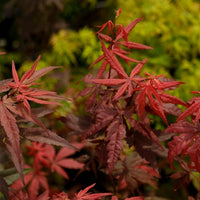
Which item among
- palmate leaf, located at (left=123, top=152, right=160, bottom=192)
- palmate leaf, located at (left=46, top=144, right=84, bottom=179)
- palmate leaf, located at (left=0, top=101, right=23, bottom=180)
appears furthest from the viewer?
palmate leaf, located at (left=46, top=144, right=84, bottom=179)

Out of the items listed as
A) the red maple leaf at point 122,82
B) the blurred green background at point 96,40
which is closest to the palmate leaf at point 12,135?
the red maple leaf at point 122,82

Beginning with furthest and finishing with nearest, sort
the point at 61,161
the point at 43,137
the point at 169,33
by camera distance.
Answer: the point at 169,33, the point at 61,161, the point at 43,137

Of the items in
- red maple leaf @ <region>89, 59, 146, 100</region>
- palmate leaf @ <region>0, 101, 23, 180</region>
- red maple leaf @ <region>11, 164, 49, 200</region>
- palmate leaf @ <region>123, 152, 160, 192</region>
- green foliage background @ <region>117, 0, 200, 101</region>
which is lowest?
red maple leaf @ <region>11, 164, 49, 200</region>

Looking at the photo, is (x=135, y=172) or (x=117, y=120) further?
(x=135, y=172)

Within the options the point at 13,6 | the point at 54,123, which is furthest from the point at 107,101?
the point at 13,6

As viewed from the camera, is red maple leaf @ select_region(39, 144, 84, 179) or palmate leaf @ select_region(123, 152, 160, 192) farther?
red maple leaf @ select_region(39, 144, 84, 179)

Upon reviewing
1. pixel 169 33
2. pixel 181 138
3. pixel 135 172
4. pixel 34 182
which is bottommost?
pixel 34 182

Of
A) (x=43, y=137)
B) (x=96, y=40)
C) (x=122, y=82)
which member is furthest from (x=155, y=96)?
(x=96, y=40)

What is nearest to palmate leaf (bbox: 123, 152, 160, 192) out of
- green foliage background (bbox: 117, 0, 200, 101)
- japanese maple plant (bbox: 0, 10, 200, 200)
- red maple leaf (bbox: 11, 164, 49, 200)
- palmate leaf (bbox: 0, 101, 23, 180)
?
japanese maple plant (bbox: 0, 10, 200, 200)

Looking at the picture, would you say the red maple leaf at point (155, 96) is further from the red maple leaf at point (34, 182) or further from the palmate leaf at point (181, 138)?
the red maple leaf at point (34, 182)

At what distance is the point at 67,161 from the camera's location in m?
1.20

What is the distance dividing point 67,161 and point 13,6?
1921mm

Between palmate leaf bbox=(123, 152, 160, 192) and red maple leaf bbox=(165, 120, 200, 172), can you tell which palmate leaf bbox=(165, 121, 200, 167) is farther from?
palmate leaf bbox=(123, 152, 160, 192)

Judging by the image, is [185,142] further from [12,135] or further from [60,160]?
[60,160]
